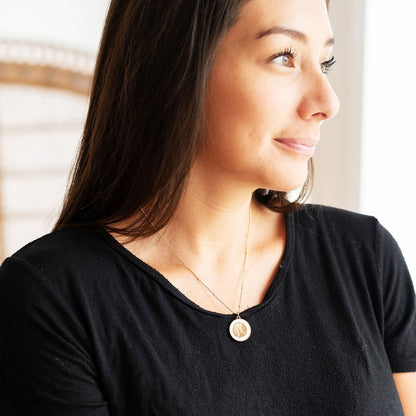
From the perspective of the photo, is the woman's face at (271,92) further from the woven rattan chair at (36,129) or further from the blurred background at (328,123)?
the woven rattan chair at (36,129)

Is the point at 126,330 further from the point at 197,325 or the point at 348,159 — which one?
the point at 348,159

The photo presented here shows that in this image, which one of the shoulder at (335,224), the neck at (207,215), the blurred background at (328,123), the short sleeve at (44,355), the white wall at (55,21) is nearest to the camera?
the short sleeve at (44,355)

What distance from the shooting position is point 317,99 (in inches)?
40.3

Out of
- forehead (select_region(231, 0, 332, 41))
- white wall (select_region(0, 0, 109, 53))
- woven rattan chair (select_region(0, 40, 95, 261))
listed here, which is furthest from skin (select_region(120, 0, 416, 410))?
white wall (select_region(0, 0, 109, 53))

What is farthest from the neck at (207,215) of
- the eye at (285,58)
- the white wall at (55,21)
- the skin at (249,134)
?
the white wall at (55,21)

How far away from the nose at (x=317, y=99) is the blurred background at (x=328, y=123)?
0.87 meters

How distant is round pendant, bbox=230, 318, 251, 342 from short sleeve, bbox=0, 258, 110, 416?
23cm

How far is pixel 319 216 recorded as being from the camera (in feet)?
4.14

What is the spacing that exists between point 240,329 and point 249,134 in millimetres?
314

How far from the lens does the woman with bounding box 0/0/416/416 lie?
1000 mm

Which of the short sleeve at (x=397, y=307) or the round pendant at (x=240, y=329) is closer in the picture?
the round pendant at (x=240, y=329)

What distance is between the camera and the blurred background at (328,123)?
1854mm

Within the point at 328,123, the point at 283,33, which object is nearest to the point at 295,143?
the point at 283,33

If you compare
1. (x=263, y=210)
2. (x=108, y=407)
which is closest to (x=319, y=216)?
(x=263, y=210)
